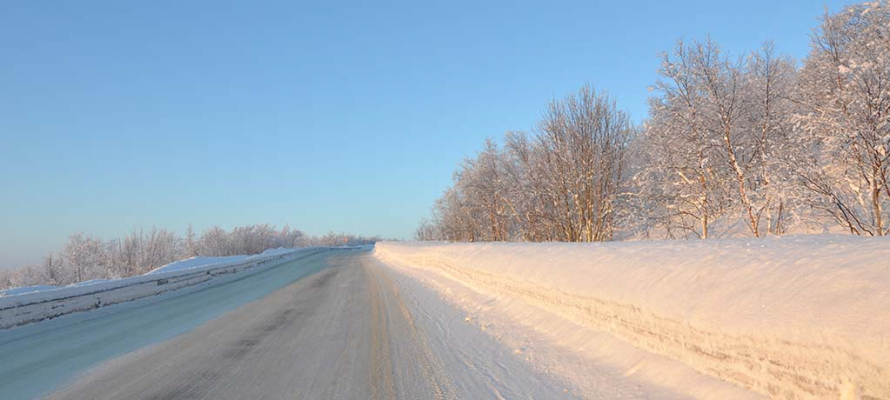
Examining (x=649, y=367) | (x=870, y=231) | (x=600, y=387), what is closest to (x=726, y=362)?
(x=649, y=367)

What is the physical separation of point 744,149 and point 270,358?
19232 millimetres

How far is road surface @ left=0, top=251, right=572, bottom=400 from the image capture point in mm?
4262

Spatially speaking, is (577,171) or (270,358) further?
(577,171)

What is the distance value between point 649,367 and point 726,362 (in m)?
0.88

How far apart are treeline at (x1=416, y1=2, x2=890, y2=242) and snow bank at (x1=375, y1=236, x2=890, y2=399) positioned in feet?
26.9

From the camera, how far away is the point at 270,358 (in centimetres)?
546

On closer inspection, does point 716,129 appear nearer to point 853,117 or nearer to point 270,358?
point 853,117

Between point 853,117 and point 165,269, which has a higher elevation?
point 853,117

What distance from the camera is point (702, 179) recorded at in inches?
672

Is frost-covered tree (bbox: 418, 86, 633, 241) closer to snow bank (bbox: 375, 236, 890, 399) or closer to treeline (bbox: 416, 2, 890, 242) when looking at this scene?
treeline (bbox: 416, 2, 890, 242)

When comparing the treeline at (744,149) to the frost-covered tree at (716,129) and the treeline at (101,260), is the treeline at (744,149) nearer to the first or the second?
the frost-covered tree at (716,129)

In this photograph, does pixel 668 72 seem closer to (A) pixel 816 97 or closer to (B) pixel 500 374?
(A) pixel 816 97

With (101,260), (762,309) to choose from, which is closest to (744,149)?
(762,309)


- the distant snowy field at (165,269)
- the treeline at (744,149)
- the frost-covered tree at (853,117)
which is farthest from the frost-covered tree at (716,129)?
the distant snowy field at (165,269)
